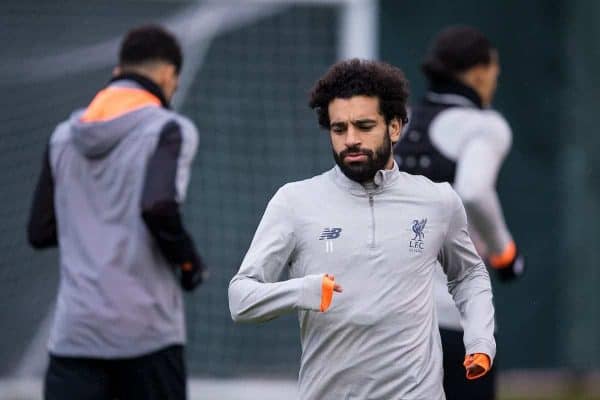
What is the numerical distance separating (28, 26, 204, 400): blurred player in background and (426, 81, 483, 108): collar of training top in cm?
98

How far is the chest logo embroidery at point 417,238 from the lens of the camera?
12.2 ft

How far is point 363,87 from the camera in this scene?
374 centimetres

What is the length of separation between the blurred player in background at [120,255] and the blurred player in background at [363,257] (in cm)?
135

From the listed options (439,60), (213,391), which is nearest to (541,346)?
(213,391)

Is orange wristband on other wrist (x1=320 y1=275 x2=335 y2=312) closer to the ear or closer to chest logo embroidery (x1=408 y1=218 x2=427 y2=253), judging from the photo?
chest logo embroidery (x1=408 y1=218 x2=427 y2=253)

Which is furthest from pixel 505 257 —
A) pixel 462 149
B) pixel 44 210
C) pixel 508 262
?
pixel 44 210

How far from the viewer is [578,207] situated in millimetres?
9266

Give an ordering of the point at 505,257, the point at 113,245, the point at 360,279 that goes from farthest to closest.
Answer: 1. the point at 505,257
2. the point at 113,245
3. the point at 360,279

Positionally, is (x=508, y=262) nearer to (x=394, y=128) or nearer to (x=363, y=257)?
(x=394, y=128)

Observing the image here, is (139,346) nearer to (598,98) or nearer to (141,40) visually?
(141,40)

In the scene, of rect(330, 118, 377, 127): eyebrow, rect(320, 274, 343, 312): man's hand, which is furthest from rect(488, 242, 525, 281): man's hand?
rect(320, 274, 343, 312): man's hand

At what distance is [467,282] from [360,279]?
43cm

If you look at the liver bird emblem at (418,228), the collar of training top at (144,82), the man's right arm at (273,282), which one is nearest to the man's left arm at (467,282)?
the liver bird emblem at (418,228)

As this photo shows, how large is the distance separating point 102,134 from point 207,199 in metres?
2.94
